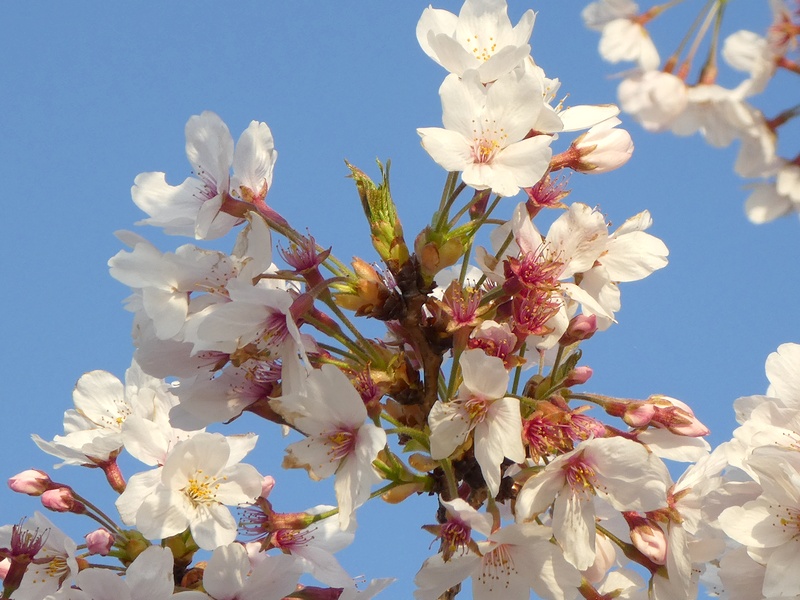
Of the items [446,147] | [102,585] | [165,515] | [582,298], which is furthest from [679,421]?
[102,585]

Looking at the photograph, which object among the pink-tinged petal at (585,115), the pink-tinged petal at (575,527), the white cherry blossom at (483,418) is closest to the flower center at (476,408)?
the white cherry blossom at (483,418)

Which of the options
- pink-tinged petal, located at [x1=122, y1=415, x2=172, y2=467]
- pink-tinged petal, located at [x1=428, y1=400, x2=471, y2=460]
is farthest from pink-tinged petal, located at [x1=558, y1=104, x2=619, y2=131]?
pink-tinged petal, located at [x1=122, y1=415, x2=172, y2=467]

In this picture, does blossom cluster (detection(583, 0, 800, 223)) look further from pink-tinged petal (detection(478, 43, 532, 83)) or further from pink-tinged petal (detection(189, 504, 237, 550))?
pink-tinged petal (detection(189, 504, 237, 550))

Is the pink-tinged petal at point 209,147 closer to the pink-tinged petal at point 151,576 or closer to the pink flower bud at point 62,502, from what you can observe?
the pink-tinged petal at point 151,576

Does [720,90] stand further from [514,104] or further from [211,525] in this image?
[211,525]

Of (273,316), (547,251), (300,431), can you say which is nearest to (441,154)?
(547,251)

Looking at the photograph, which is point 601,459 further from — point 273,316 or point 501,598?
point 273,316
